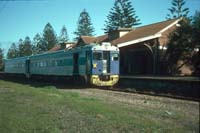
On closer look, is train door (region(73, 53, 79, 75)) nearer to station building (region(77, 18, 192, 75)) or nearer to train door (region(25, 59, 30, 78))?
station building (region(77, 18, 192, 75))

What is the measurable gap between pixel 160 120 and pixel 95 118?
193cm

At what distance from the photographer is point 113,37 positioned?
5019 centimetres

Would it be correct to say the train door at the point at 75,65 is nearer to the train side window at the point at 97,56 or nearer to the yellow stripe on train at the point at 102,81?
the train side window at the point at 97,56

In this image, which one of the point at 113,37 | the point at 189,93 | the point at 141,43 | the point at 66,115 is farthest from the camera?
the point at 113,37

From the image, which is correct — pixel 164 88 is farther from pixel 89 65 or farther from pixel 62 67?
pixel 62 67

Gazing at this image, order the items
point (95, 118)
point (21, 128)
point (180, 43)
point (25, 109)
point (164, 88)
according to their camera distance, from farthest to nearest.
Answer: point (180, 43), point (164, 88), point (25, 109), point (95, 118), point (21, 128)

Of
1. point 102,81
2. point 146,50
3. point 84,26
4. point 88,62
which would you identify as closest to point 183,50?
point 146,50

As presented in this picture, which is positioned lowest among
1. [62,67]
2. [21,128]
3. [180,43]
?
[21,128]

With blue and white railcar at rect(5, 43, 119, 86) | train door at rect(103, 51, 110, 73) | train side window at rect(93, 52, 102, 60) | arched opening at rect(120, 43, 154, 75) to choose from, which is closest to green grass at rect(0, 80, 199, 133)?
blue and white railcar at rect(5, 43, 119, 86)

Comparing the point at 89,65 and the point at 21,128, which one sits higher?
the point at 89,65

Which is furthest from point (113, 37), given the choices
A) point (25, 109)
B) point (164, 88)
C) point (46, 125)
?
point (46, 125)

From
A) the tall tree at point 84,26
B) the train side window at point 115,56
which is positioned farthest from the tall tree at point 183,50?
the tall tree at point 84,26

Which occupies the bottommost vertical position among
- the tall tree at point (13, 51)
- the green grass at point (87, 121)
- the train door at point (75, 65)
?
the green grass at point (87, 121)

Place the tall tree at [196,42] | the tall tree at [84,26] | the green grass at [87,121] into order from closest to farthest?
the green grass at [87,121], the tall tree at [196,42], the tall tree at [84,26]
